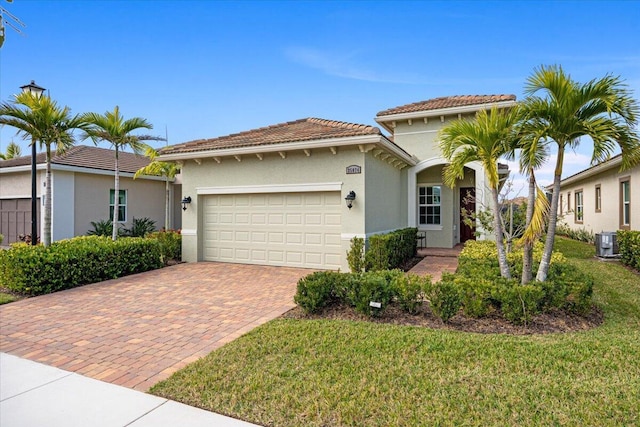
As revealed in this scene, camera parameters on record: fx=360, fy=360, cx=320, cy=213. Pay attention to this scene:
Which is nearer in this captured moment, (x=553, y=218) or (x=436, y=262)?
(x=553, y=218)

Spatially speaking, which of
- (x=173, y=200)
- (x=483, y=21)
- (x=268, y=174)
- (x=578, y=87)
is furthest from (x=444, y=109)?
(x=173, y=200)

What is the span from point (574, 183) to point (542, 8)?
14518mm

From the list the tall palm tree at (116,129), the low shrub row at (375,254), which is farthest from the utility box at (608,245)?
the tall palm tree at (116,129)

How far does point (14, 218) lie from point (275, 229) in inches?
520

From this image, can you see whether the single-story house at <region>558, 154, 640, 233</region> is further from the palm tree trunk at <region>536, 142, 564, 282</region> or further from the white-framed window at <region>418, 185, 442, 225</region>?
the palm tree trunk at <region>536, 142, 564, 282</region>

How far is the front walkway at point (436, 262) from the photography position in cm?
959

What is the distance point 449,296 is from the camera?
5.27 meters

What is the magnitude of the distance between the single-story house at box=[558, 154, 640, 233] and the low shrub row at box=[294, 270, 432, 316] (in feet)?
20.7

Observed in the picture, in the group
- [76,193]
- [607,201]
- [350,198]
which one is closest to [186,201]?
[350,198]

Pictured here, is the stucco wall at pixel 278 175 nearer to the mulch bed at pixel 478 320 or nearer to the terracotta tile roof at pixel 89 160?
the mulch bed at pixel 478 320

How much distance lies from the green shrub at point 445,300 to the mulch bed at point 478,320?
0.17m

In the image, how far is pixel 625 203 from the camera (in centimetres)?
1313

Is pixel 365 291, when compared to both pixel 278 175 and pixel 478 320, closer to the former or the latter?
pixel 478 320

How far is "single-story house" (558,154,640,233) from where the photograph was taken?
12.2 meters
